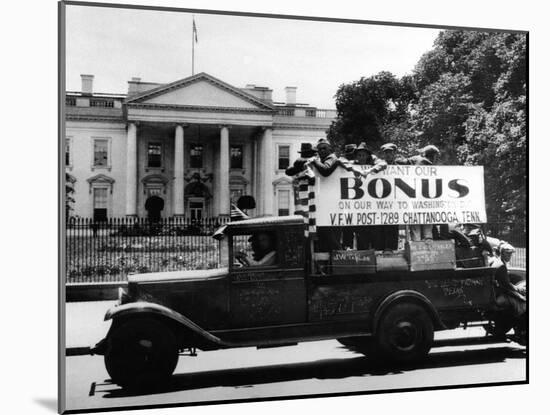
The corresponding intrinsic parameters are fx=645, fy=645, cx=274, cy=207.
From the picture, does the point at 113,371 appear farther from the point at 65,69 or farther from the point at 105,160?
the point at 65,69

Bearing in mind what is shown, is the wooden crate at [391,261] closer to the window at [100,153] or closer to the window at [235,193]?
the window at [235,193]

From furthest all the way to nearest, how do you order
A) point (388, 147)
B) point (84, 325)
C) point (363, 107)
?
Answer: point (363, 107) < point (388, 147) < point (84, 325)

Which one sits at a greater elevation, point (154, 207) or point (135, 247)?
point (154, 207)

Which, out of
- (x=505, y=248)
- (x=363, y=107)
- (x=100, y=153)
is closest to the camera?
(x=100, y=153)

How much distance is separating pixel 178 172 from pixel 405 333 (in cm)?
320

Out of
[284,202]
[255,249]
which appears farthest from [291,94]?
[255,249]

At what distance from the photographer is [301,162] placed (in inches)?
289

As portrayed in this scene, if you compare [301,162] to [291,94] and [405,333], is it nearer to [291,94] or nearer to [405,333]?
[291,94]

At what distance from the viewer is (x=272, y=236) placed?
6891 millimetres

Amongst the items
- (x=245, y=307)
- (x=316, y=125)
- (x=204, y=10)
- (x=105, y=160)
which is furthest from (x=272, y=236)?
(x=204, y=10)

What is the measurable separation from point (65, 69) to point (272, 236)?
2767 millimetres

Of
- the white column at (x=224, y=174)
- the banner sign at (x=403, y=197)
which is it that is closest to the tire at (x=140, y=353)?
the white column at (x=224, y=174)

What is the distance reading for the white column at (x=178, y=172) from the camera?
7.31 metres

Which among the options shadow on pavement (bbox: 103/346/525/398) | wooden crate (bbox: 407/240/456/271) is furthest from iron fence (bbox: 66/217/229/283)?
wooden crate (bbox: 407/240/456/271)
